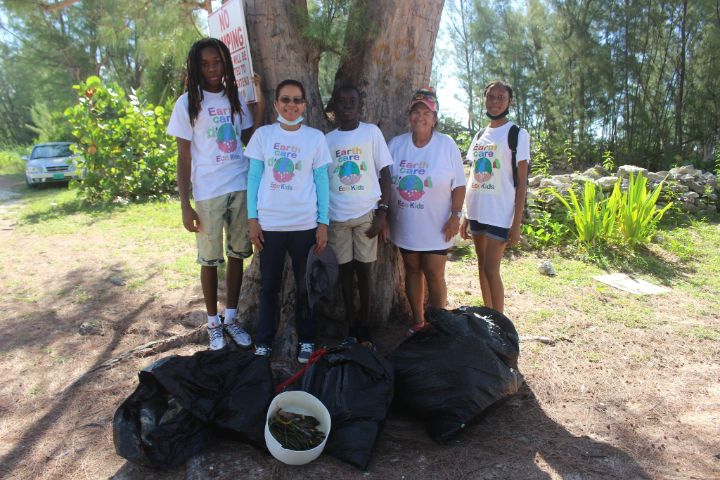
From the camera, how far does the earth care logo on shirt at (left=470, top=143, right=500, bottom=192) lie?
3.12 meters

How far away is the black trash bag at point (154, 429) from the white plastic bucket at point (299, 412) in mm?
356

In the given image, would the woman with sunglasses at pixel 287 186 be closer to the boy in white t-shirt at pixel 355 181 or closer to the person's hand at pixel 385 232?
the boy in white t-shirt at pixel 355 181

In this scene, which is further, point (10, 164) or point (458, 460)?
point (10, 164)

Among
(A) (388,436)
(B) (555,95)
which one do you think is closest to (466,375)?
(A) (388,436)

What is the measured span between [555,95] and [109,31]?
37.0ft

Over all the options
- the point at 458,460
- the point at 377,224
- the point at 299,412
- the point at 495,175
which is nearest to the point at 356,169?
the point at 377,224

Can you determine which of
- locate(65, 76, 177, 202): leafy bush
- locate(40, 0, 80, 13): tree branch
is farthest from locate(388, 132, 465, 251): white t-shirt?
locate(65, 76, 177, 202): leafy bush

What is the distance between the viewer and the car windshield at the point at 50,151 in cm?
1430

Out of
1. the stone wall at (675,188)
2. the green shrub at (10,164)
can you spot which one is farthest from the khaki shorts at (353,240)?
the green shrub at (10,164)

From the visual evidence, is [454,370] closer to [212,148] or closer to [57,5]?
[212,148]

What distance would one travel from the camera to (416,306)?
11.0 ft

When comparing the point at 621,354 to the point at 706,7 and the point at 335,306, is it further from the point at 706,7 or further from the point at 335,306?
the point at 706,7

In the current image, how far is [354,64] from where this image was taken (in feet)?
11.1

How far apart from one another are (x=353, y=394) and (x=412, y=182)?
4.31 ft
